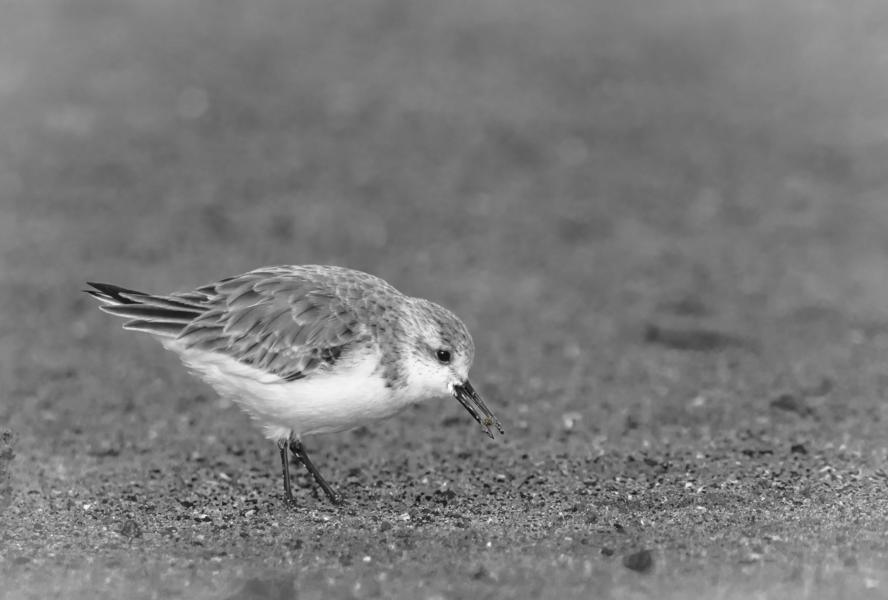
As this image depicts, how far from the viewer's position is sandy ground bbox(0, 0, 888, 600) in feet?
21.8

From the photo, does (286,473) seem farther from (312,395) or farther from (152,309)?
(152,309)

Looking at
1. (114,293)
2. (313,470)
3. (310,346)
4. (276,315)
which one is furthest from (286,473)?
(114,293)

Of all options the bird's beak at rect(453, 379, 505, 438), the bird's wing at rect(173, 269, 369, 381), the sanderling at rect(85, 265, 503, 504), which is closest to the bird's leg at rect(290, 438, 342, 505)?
the sanderling at rect(85, 265, 503, 504)

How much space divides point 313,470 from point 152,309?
4.79 feet

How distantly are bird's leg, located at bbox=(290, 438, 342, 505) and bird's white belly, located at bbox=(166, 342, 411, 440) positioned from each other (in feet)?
0.65

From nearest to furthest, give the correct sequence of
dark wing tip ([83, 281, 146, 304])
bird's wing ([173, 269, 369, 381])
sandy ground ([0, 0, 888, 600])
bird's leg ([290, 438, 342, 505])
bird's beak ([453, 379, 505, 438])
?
sandy ground ([0, 0, 888, 600])
bird's wing ([173, 269, 369, 381])
bird's beak ([453, 379, 505, 438])
bird's leg ([290, 438, 342, 505])
dark wing tip ([83, 281, 146, 304])

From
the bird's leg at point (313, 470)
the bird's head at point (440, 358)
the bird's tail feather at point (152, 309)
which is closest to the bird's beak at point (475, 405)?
the bird's head at point (440, 358)

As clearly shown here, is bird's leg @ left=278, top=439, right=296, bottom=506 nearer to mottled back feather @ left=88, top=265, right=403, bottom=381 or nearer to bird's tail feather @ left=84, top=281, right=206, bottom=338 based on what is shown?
mottled back feather @ left=88, top=265, right=403, bottom=381

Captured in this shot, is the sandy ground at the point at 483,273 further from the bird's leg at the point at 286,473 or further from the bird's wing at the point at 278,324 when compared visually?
the bird's wing at the point at 278,324

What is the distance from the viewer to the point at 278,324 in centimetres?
750

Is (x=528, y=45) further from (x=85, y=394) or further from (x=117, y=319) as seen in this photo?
(x=85, y=394)

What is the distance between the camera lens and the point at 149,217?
12.6 meters

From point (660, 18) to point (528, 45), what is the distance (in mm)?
2349

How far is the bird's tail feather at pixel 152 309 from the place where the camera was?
767cm
